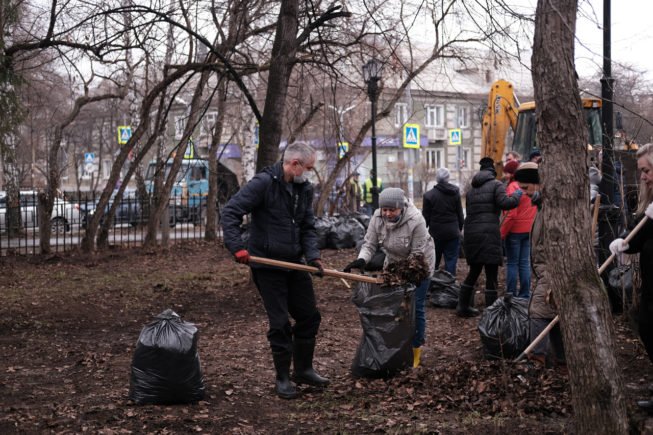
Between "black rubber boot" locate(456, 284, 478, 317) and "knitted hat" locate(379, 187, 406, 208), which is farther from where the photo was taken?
"black rubber boot" locate(456, 284, 478, 317)

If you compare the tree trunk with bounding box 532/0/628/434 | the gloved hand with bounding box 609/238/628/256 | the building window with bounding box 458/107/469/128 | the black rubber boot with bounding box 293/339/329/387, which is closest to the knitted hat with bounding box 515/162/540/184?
the gloved hand with bounding box 609/238/628/256

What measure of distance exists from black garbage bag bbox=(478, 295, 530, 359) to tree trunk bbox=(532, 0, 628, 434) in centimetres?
211

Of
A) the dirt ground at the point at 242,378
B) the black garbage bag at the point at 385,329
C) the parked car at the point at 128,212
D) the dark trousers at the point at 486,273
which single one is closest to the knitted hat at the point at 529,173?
the dark trousers at the point at 486,273

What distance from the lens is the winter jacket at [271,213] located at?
5113mm

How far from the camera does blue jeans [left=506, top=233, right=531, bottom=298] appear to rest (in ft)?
26.9

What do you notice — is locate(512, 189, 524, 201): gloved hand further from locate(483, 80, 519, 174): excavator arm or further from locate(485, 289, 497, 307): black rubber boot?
locate(483, 80, 519, 174): excavator arm

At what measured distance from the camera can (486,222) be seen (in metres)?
7.80

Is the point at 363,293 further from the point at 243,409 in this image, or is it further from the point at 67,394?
the point at 67,394

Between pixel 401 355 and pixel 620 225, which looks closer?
pixel 401 355

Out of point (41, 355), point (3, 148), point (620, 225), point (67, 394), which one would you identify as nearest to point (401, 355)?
Result: point (67, 394)

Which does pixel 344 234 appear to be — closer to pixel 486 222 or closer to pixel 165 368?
pixel 486 222

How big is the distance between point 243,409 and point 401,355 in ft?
4.28

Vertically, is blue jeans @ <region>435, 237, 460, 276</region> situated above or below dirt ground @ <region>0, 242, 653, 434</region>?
above

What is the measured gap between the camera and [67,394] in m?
5.27
